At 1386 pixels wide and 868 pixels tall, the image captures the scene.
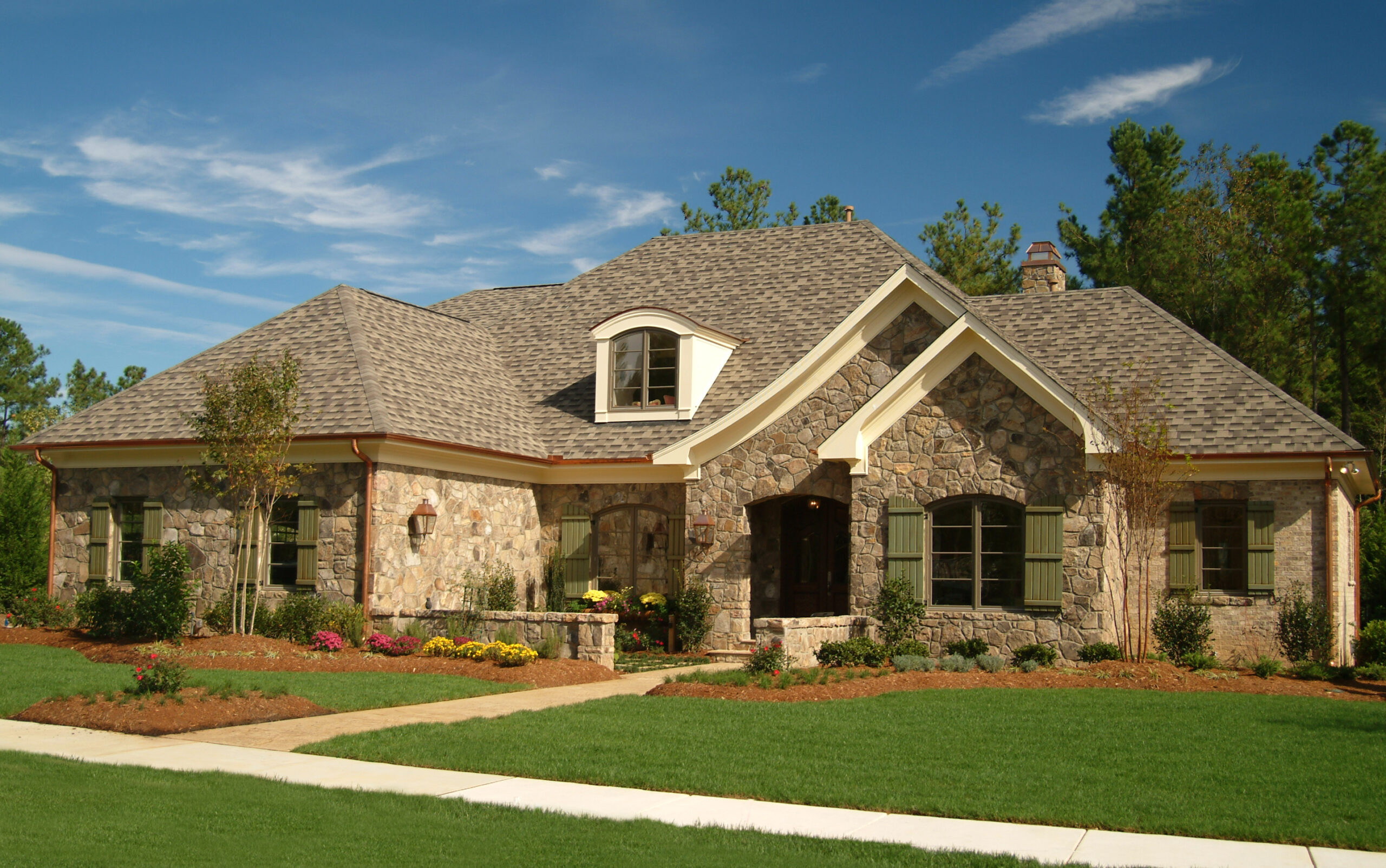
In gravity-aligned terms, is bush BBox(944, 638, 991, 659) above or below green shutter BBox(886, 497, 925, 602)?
below

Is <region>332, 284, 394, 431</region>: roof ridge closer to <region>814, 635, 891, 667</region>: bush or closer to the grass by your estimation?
<region>814, 635, 891, 667</region>: bush

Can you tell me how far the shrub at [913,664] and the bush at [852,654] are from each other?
26 centimetres

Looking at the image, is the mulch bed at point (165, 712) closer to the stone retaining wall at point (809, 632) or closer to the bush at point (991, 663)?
the stone retaining wall at point (809, 632)

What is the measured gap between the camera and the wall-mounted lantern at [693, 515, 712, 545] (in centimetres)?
1831

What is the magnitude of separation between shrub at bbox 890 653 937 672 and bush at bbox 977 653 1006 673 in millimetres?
579

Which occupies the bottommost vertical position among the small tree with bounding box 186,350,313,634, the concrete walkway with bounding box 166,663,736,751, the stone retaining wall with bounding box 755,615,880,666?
the concrete walkway with bounding box 166,663,736,751

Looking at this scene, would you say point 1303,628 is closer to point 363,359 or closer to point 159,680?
point 159,680

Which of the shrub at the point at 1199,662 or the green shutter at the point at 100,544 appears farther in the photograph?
the green shutter at the point at 100,544

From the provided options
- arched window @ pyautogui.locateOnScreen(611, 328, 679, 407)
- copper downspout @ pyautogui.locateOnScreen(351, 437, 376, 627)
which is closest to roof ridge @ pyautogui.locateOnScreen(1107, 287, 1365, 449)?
arched window @ pyautogui.locateOnScreen(611, 328, 679, 407)

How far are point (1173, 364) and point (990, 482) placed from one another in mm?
4553

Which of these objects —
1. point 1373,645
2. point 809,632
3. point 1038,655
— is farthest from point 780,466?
point 1373,645

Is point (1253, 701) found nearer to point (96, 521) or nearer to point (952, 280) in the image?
point (96, 521)

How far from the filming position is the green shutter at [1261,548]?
16312 millimetres

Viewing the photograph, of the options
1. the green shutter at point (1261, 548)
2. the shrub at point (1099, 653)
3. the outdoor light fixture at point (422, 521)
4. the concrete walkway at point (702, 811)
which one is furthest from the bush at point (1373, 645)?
the outdoor light fixture at point (422, 521)
